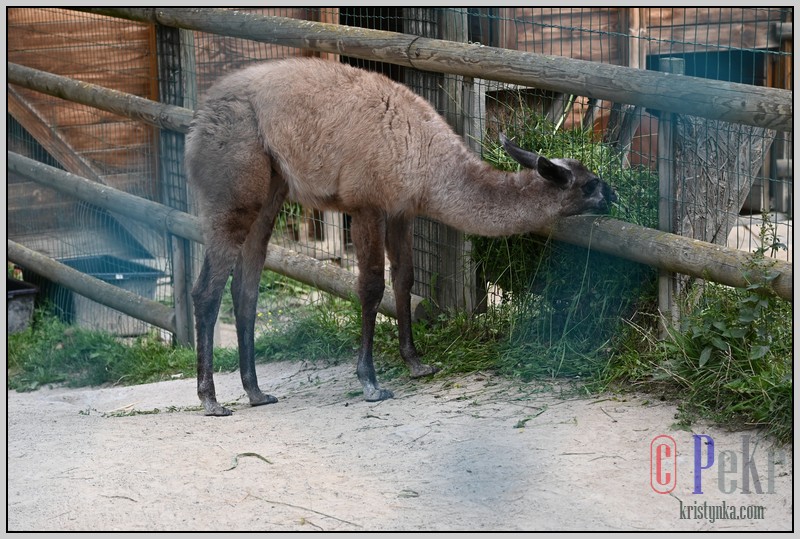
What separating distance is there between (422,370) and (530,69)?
163 centimetres

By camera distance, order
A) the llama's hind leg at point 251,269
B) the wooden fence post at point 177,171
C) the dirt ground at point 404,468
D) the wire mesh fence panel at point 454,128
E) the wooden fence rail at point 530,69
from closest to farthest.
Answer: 1. the dirt ground at point 404,468
2. the wooden fence rail at point 530,69
3. the wire mesh fence panel at point 454,128
4. the llama's hind leg at point 251,269
5. the wooden fence post at point 177,171

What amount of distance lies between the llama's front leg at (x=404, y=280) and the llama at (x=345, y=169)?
0.15 meters

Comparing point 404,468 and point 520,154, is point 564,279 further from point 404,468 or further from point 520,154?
point 404,468

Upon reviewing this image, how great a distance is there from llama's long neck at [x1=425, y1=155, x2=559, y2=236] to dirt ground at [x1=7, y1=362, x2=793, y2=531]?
0.77 m

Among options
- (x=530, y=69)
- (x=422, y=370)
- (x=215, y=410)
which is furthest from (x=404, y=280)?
(x=530, y=69)

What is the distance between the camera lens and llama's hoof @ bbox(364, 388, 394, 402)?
199 inches

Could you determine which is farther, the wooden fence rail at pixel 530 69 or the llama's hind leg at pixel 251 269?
the llama's hind leg at pixel 251 269

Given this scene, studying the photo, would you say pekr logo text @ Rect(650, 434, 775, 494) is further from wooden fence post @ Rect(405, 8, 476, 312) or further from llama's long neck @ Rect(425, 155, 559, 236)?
wooden fence post @ Rect(405, 8, 476, 312)

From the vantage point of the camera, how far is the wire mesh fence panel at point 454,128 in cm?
493

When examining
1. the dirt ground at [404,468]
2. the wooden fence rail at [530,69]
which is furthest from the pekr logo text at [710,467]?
the wooden fence rail at [530,69]

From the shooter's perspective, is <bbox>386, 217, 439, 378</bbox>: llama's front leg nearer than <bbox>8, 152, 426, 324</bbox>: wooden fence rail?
Yes

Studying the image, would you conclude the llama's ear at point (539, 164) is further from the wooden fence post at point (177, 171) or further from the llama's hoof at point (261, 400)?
the wooden fence post at point (177, 171)

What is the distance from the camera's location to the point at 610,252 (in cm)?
486

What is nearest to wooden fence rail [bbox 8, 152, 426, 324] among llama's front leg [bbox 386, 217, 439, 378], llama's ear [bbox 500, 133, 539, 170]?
llama's front leg [bbox 386, 217, 439, 378]
